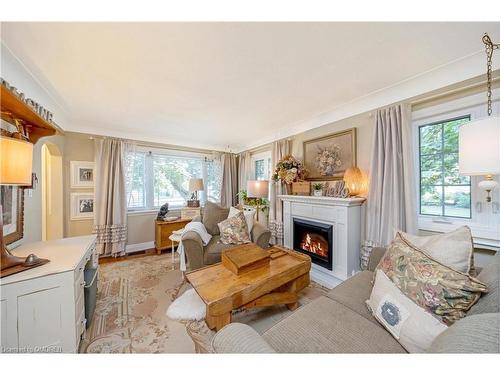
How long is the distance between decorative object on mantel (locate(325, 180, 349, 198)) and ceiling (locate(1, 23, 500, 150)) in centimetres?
106

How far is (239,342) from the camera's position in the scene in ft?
2.35

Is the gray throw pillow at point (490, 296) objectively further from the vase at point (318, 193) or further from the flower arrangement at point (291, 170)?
the flower arrangement at point (291, 170)

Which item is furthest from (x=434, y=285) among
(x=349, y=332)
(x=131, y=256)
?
(x=131, y=256)

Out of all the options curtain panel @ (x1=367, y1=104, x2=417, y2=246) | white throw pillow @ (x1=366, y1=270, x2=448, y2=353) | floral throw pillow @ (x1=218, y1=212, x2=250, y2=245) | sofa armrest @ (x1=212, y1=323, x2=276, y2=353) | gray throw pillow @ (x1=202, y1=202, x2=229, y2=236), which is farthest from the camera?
gray throw pillow @ (x1=202, y1=202, x2=229, y2=236)

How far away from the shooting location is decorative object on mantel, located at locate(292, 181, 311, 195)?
279cm

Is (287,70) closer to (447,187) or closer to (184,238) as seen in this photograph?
(447,187)

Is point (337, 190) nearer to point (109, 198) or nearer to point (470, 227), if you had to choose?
point (470, 227)

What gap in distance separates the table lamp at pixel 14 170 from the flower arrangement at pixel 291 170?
269 cm

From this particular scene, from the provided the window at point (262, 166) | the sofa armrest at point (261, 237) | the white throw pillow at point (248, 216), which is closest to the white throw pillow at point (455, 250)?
the sofa armrest at point (261, 237)

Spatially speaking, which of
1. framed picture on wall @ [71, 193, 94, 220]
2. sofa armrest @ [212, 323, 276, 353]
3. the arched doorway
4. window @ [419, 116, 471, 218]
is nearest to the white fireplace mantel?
window @ [419, 116, 471, 218]

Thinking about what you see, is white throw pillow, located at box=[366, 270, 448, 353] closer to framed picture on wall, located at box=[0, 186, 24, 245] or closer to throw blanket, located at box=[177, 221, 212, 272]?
throw blanket, located at box=[177, 221, 212, 272]

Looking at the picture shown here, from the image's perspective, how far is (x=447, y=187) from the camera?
184 centimetres

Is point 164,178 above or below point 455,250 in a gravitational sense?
above

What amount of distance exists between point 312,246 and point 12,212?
3167 millimetres
